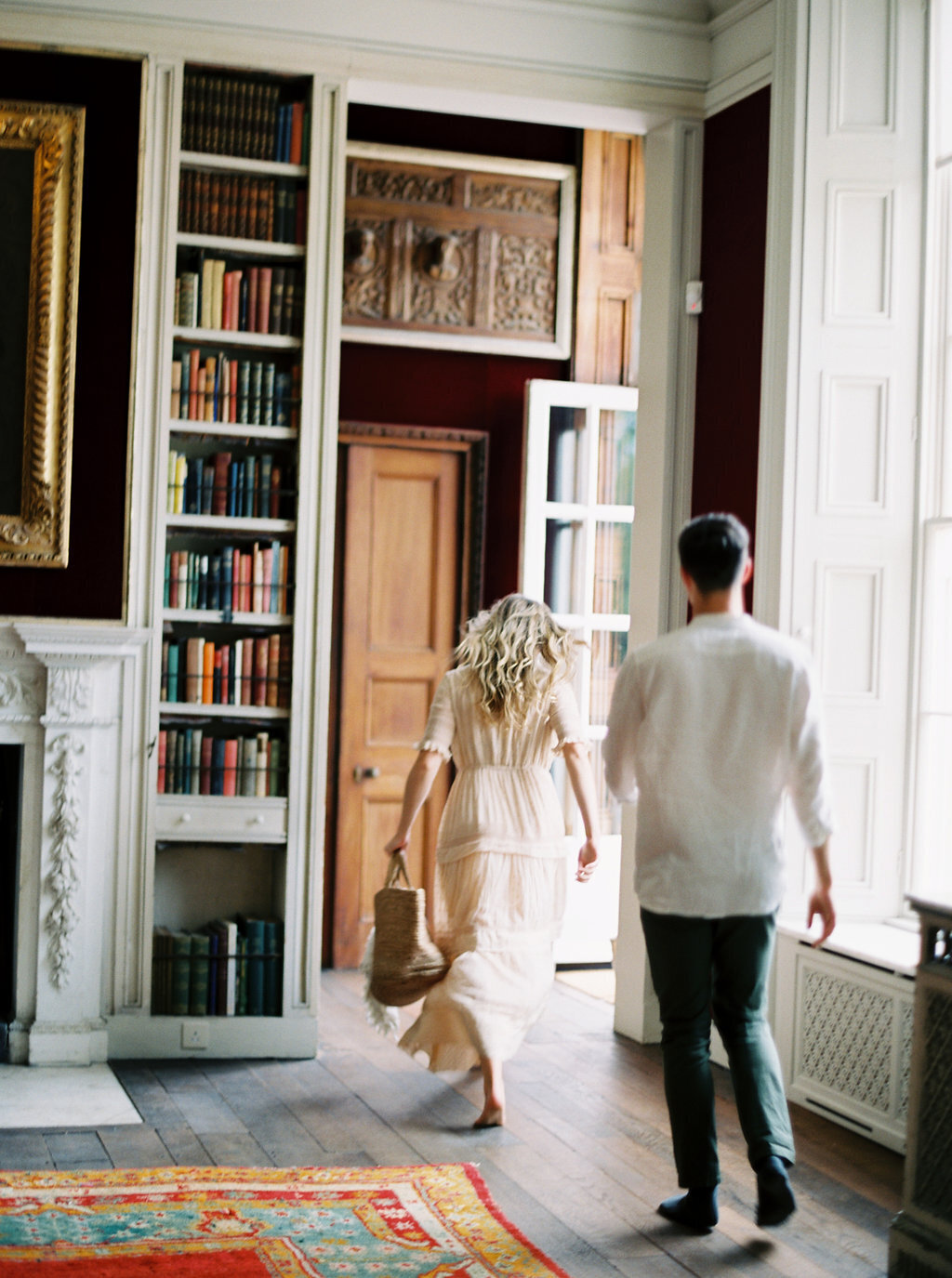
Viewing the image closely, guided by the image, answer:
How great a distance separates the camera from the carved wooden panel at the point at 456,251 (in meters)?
6.38

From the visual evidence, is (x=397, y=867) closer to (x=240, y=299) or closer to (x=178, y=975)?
(x=178, y=975)

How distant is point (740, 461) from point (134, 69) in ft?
7.85

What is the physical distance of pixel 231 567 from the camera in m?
4.84

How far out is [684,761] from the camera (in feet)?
10.2

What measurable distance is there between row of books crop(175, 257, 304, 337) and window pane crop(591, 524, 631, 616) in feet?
6.32

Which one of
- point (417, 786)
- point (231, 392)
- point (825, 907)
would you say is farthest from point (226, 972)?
point (825, 907)

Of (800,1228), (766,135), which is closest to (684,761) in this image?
(800,1228)

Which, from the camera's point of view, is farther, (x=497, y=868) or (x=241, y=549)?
(x=241, y=549)

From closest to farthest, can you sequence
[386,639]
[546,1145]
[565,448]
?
[546,1145] < [565,448] < [386,639]

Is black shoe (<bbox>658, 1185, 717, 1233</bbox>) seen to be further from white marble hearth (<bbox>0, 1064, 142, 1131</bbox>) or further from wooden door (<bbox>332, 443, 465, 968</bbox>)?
wooden door (<bbox>332, 443, 465, 968</bbox>)

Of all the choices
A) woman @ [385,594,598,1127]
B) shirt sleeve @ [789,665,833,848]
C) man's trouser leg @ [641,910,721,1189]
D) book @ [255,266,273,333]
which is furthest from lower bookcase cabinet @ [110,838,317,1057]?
shirt sleeve @ [789,665,833,848]

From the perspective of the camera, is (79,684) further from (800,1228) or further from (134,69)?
(800,1228)

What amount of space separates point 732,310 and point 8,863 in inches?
121

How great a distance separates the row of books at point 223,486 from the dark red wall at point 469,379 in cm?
161
